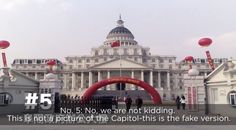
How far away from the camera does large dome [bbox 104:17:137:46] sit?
342ft

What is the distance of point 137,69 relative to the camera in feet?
283

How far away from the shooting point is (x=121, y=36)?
345 feet

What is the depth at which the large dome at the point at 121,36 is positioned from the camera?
104375 millimetres

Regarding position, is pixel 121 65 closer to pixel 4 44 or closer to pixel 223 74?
pixel 4 44

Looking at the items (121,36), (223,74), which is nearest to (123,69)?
(121,36)

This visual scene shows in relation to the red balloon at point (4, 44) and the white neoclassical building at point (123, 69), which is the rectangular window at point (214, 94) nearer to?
the red balloon at point (4, 44)

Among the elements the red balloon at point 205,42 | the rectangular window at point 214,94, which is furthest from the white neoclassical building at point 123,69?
the rectangular window at point 214,94

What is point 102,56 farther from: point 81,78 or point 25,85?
point 25,85

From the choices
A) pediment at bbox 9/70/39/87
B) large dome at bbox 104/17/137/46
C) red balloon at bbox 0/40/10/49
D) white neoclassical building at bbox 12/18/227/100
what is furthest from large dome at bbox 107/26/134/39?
pediment at bbox 9/70/39/87

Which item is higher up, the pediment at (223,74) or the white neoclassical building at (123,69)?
the white neoclassical building at (123,69)

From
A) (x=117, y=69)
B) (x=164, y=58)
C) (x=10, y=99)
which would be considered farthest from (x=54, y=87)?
(x=164, y=58)

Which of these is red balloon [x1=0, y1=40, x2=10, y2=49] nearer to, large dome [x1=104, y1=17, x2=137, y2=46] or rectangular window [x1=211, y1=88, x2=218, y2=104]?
rectangular window [x1=211, y1=88, x2=218, y2=104]

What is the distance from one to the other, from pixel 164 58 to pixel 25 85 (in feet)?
259

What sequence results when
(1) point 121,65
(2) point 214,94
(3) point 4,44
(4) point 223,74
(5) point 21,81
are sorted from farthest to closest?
(1) point 121,65
(3) point 4,44
(2) point 214,94
(5) point 21,81
(4) point 223,74
